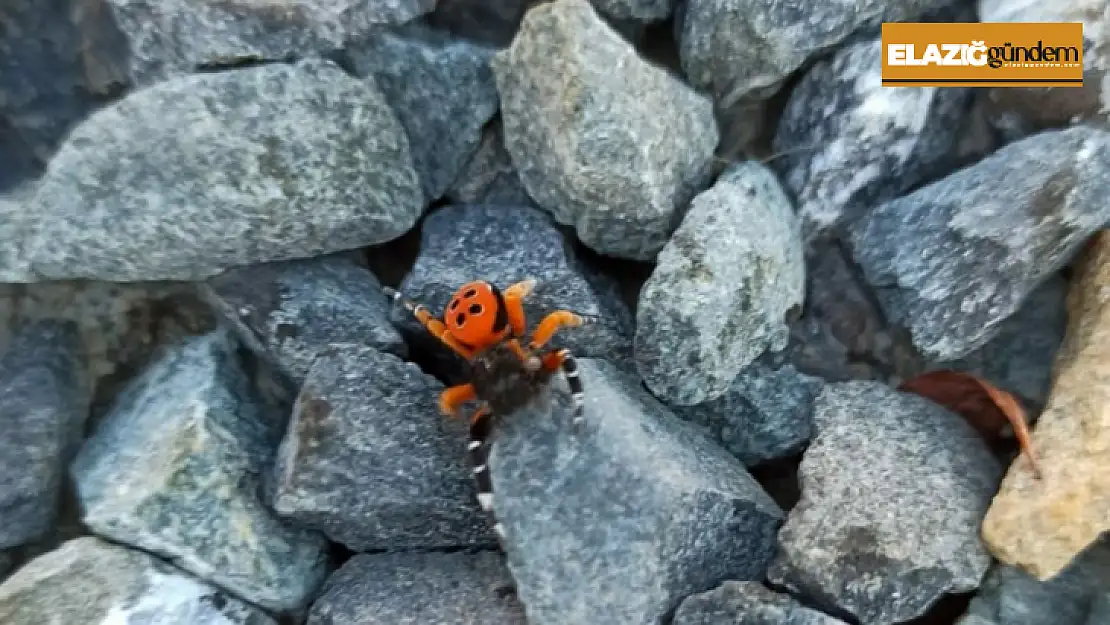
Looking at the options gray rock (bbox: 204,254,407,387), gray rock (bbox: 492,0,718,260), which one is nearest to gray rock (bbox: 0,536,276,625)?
gray rock (bbox: 204,254,407,387)

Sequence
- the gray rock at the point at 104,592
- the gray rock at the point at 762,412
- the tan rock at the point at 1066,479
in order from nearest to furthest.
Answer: the tan rock at the point at 1066,479, the gray rock at the point at 104,592, the gray rock at the point at 762,412

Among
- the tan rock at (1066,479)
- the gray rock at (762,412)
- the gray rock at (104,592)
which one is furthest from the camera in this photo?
the gray rock at (762,412)

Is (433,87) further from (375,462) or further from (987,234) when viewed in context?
(987,234)

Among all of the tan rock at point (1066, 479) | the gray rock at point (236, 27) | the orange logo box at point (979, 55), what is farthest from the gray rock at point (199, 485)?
the orange logo box at point (979, 55)

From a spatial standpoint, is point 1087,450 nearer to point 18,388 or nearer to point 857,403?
point 857,403

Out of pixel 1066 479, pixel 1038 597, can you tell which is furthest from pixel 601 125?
pixel 1038 597

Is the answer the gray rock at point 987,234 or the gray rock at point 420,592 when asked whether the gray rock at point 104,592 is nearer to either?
the gray rock at point 420,592
